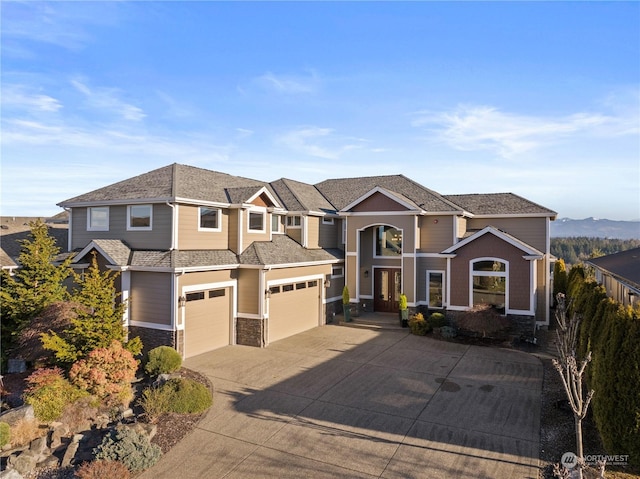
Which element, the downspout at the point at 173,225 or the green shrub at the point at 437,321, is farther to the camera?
the green shrub at the point at 437,321

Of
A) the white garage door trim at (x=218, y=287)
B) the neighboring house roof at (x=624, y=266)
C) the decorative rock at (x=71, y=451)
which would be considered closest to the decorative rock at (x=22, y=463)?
the decorative rock at (x=71, y=451)

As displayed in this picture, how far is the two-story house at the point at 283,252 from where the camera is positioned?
50.4ft

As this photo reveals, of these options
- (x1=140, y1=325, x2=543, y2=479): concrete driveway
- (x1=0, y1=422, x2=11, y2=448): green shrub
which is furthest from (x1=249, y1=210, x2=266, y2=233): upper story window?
(x1=0, y1=422, x2=11, y2=448): green shrub

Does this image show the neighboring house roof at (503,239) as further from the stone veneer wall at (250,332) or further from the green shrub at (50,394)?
the green shrub at (50,394)

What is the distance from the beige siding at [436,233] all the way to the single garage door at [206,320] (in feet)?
36.2

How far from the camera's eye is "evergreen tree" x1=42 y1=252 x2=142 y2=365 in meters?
11.8

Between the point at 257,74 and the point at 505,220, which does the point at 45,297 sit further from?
the point at 505,220

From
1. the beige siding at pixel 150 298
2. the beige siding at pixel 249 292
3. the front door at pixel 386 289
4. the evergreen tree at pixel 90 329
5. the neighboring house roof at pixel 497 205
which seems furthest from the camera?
the front door at pixel 386 289

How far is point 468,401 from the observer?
1148 centimetres

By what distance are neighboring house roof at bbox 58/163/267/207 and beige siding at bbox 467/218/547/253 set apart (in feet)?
45.3

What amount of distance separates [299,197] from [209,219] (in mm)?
7453

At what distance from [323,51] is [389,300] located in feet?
46.9

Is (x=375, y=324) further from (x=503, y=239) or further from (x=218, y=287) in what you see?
(x=218, y=287)

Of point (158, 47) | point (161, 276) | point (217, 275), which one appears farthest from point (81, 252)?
point (158, 47)
